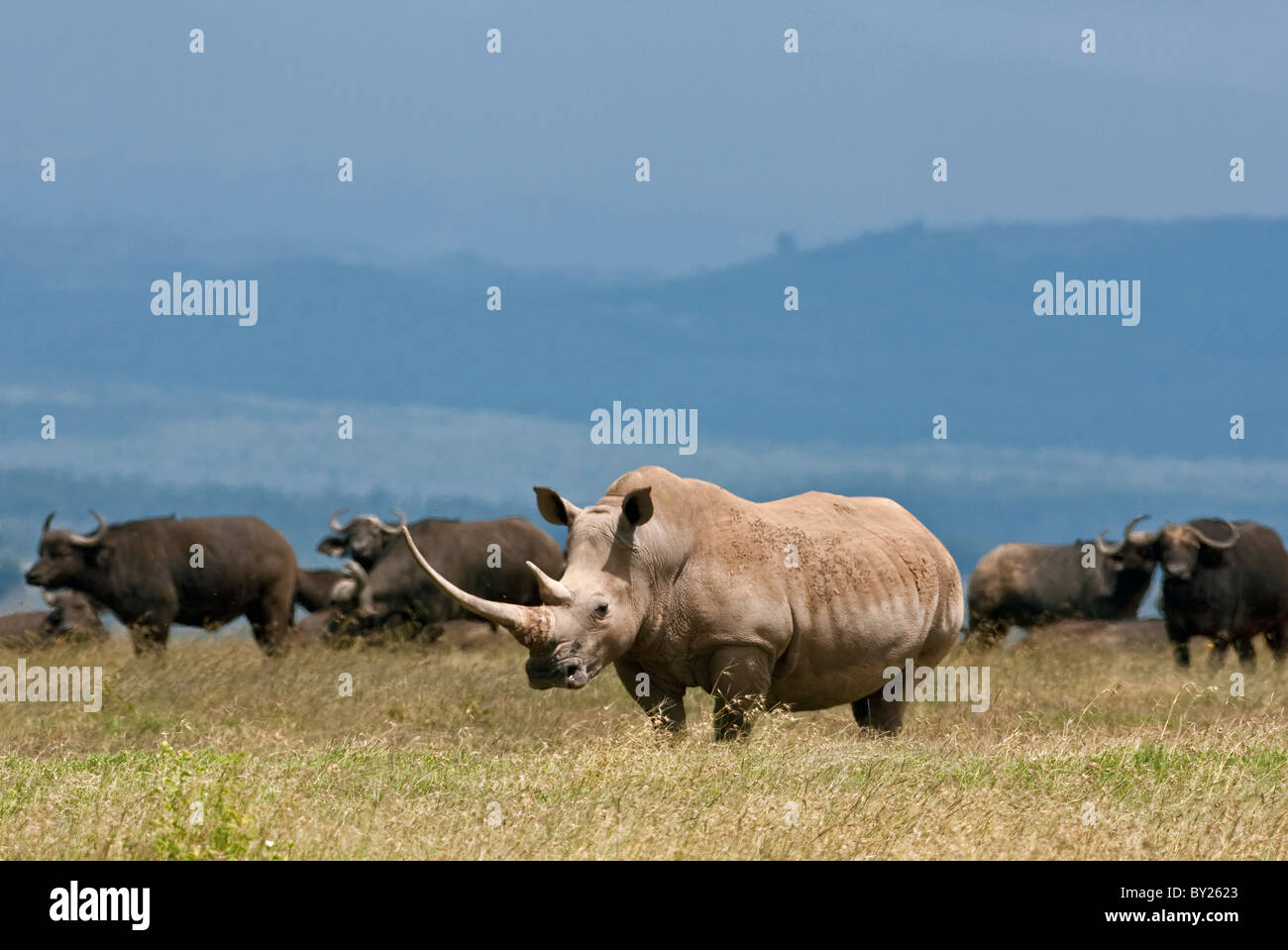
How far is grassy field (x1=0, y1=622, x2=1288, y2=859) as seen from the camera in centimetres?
628

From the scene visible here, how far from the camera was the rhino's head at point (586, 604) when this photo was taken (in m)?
8.62

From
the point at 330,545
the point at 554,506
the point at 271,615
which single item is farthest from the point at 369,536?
the point at 554,506

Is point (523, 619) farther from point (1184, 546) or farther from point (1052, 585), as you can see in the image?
point (1052, 585)

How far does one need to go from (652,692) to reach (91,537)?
12870 mm

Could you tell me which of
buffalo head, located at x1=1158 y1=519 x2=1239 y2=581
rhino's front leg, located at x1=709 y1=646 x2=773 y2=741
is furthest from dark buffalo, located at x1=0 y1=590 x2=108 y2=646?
buffalo head, located at x1=1158 y1=519 x2=1239 y2=581

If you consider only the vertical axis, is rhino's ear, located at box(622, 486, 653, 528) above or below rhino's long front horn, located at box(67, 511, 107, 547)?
above

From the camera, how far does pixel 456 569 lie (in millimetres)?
21859

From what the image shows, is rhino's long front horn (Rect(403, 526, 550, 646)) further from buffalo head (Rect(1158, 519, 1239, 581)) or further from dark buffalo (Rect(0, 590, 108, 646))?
buffalo head (Rect(1158, 519, 1239, 581))

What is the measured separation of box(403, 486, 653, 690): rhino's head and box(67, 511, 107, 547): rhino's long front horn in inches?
494

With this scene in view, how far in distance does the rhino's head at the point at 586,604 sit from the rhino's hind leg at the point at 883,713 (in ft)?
8.65

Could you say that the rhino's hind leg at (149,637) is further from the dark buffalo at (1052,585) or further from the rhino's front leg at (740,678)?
the dark buffalo at (1052,585)
